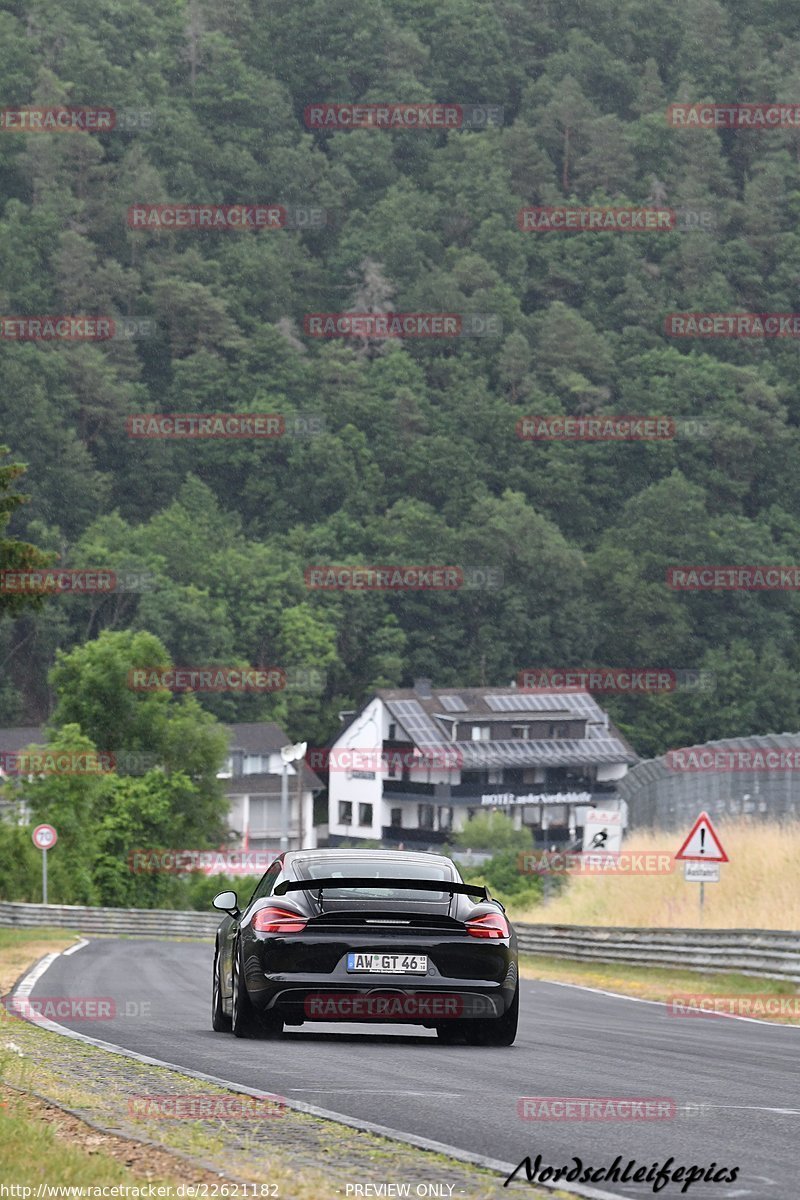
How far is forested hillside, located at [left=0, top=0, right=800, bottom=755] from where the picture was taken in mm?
136375

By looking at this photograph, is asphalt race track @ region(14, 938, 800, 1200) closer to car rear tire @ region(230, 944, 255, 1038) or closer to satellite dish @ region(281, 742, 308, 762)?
car rear tire @ region(230, 944, 255, 1038)

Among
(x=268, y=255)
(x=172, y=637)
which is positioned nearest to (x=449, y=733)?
(x=172, y=637)

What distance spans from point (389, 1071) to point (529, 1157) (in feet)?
10.7

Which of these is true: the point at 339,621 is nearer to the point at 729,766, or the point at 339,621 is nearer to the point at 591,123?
the point at 591,123

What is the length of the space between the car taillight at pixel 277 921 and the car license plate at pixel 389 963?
35 centimetres

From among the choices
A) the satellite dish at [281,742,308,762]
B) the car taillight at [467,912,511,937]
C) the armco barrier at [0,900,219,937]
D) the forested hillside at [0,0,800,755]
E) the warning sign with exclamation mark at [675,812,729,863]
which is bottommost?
the armco barrier at [0,900,219,937]

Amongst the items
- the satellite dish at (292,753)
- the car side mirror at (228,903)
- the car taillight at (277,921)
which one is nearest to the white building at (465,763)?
the satellite dish at (292,753)

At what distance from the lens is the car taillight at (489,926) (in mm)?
11875

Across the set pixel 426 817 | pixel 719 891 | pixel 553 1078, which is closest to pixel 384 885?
pixel 553 1078

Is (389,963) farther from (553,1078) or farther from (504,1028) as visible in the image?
(553,1078)

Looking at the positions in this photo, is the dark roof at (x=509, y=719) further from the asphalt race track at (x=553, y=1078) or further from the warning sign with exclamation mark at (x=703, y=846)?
the asphalt race track at (x=553, y=1078)

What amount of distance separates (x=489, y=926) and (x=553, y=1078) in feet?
5.43

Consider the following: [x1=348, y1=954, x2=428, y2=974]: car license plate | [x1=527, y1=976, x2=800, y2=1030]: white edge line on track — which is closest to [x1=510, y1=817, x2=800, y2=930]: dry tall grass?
[x1=527, y1=976, x2=800, y2=1030]: white edge line on track

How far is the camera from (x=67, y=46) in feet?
595
